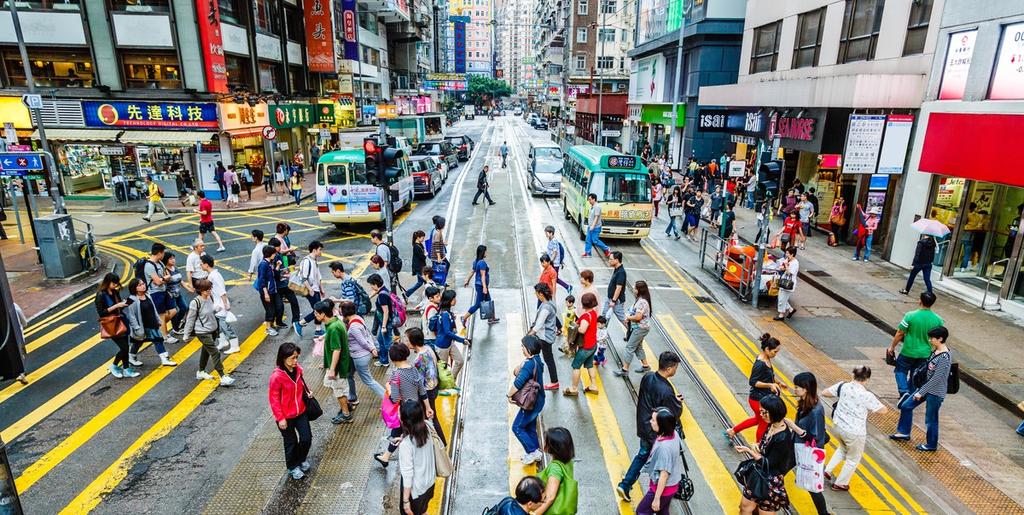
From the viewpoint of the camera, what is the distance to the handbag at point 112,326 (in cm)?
801

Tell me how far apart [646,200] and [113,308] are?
13077 millimetres

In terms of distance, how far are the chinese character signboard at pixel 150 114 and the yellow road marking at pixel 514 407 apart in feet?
67.4

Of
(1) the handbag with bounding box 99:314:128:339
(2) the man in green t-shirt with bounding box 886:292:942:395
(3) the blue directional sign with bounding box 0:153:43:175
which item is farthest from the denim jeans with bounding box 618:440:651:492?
(3) the blue directional sign with bounding box 0:153:43:175

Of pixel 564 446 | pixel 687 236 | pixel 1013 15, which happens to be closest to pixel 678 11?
pixel 687 236

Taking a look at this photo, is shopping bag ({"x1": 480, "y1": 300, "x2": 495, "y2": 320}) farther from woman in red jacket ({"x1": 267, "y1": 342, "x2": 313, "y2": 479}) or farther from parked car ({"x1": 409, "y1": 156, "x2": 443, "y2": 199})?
parked car ({"x1": 409, "y1": 156, "x2": 443, "y2": 199})

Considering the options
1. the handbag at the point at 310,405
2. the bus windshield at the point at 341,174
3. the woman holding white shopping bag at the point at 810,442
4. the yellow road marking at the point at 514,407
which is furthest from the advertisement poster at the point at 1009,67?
the bus windshield at the point at 341,174

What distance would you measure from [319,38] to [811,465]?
38873mm

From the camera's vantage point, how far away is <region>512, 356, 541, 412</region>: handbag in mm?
5730

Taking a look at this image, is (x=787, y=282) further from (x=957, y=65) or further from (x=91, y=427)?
(x=91, y=427)

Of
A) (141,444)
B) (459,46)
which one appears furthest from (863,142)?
(459,46)

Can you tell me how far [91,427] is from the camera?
283 inches

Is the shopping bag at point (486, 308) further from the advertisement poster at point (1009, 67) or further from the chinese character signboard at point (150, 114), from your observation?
the chinese character signboard at point (150, 114)

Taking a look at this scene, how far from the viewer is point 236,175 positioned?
2431 cm

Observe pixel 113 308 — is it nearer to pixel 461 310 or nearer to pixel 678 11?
pixel 461 310
